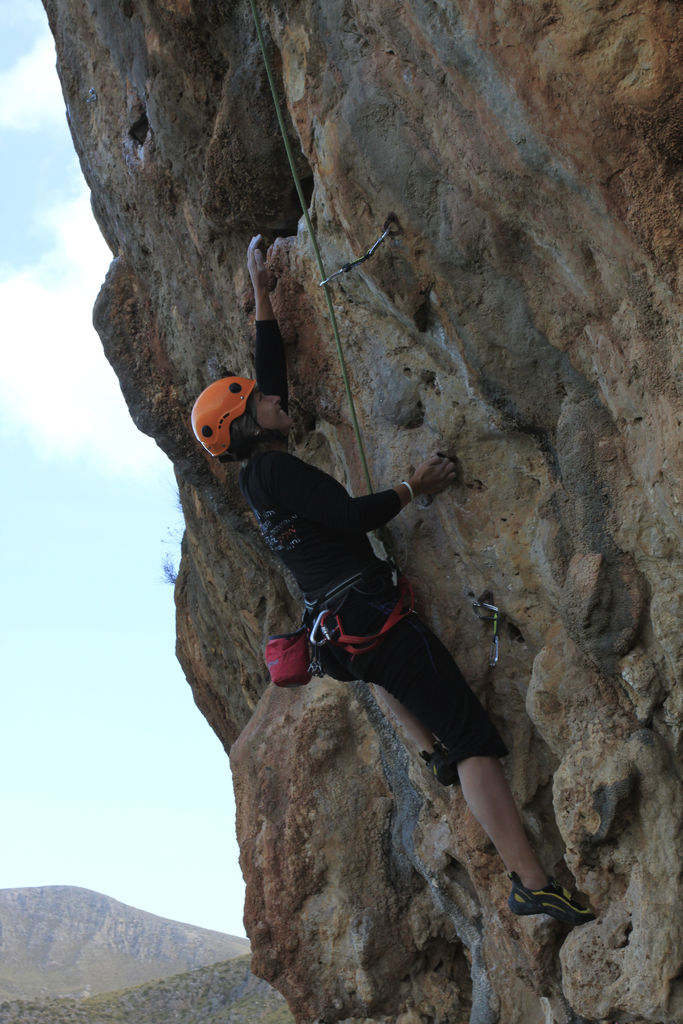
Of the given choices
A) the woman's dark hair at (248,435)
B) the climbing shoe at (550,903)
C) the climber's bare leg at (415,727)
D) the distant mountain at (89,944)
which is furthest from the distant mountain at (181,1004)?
the distant mountain at (89,944)

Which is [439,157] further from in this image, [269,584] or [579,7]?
[269,584]

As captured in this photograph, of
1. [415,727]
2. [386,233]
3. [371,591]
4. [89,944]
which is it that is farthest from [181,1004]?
[89,944]

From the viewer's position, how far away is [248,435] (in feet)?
14.3

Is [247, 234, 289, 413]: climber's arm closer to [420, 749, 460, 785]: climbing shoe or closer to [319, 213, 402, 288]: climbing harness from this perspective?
[319, 213, 402, 288]: climbing harness

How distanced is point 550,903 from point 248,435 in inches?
90.9

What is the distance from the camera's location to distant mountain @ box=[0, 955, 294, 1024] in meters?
11.2

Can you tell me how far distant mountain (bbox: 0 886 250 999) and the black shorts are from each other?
21540 mm

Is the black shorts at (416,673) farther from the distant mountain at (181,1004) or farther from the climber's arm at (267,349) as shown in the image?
the distant mountain at (181,1004)

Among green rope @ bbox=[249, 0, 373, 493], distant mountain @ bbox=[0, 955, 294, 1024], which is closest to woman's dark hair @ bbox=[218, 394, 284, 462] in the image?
green rope @ bbox=[249, 0, 373, 493]

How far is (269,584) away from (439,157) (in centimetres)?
367

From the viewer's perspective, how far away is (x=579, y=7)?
2.83 meters

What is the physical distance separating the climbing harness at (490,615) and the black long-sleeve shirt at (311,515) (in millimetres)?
535

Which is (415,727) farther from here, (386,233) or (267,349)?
(386,233)

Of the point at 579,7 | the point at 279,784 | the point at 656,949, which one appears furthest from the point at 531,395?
the point at 279,784
